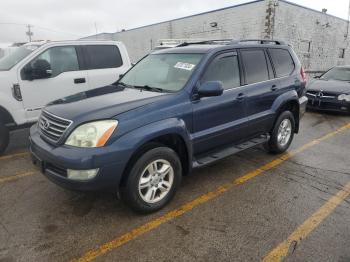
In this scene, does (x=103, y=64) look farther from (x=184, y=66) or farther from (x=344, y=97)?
(x=344, y=97)

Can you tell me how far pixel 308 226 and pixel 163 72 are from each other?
2.49m

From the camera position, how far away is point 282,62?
5.21 m

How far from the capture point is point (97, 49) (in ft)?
20.6

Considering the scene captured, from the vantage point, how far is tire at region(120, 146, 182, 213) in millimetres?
3107

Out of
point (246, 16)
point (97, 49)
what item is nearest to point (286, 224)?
point (97, 49)

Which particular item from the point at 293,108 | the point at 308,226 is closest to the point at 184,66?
the point at 308,226

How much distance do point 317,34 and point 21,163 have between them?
2060 centimetres

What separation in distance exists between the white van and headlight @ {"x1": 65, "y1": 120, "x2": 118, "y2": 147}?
9.01 feet

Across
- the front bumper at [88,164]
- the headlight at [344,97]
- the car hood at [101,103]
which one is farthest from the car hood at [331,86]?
the front bumper at [88,164]

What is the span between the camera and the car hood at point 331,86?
8.52m

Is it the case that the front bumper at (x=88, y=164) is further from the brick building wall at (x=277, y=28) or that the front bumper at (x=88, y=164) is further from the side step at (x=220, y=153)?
the brick building wall at (x=277, y=28)

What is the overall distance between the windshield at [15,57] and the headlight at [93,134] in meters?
3.05

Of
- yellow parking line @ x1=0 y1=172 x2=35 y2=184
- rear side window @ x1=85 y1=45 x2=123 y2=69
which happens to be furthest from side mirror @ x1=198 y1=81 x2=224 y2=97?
rear side window @ x1=85 y1=45 x2=123 y2=69

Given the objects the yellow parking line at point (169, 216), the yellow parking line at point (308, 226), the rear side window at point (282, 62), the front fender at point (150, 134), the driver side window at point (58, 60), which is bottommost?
the yellow parking line at point (308, 226)
